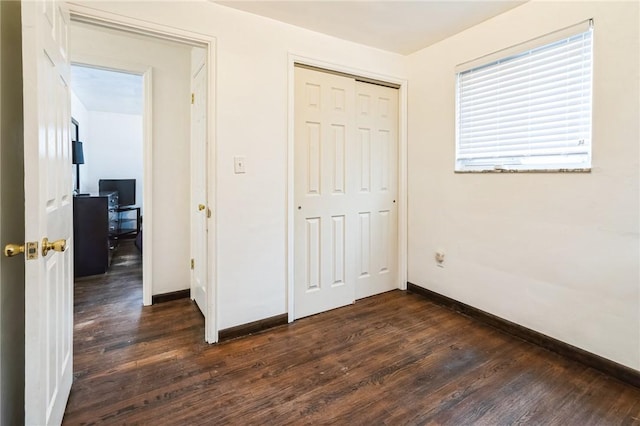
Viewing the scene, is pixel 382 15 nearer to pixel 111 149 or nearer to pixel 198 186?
pixel 198 186

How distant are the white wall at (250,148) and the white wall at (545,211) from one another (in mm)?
1267

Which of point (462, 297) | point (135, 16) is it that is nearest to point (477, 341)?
point (462, 297)

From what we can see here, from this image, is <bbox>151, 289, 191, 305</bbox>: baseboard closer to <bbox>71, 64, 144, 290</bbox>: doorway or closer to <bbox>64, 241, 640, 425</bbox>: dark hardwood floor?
<bbox>64, 241, 640, 425</bbox>: dark hardwood floor

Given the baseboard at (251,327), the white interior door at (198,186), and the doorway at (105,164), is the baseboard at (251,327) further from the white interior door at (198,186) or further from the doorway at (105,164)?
the doorway at (105,164)

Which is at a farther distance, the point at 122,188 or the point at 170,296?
the point at 122,188

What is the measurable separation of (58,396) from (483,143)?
296 centimetres

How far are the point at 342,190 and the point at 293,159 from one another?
56 centimetres

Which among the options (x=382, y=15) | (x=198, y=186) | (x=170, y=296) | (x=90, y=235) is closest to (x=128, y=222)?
(x=90, y=235)

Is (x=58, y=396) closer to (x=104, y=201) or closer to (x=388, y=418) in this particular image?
(x=388, y=418)

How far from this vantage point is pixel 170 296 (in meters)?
3.03

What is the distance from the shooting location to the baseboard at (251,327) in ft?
7.53

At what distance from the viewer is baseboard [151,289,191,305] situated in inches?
116

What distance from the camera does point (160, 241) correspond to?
2992 millimetres

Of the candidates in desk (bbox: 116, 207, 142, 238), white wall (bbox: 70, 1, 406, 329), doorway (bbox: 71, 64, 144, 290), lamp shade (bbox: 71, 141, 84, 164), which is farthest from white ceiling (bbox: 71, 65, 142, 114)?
desk (bbox: 116, 207, 142, 238)
